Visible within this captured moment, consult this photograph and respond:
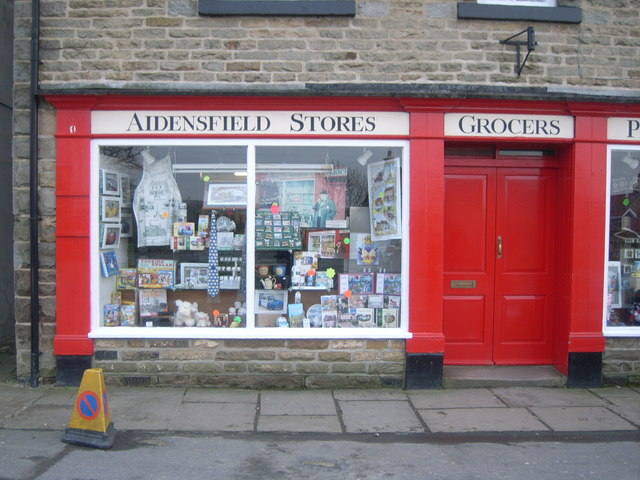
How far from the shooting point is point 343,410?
19.1ft

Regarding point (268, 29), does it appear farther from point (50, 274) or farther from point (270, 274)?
point (50, 274)

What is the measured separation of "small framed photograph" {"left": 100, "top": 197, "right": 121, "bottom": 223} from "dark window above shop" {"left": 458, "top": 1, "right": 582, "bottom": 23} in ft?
13.9

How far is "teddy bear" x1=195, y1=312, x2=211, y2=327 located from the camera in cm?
669

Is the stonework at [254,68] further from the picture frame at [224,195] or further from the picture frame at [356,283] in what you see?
the picture frame at [224,195]

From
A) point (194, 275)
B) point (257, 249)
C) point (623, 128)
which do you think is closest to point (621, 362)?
point (623, 128)

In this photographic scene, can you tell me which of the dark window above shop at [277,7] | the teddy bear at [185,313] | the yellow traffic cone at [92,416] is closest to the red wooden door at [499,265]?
the dark window above shop at [277,7]

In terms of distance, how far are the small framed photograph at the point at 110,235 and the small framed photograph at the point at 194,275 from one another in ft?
2.50

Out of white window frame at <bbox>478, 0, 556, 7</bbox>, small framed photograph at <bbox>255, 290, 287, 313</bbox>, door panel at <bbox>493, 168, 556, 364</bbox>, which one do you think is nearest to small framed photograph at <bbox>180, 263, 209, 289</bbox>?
small framed photograph at <bbox>255, 290, 287, 313</bbox>

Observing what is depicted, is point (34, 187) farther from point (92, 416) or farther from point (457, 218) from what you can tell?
point (457, 218)

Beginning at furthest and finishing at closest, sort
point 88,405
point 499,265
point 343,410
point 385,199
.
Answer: point 499,265
point 385,199
point 343,410
point 88,405

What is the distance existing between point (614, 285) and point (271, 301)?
3939 millimetres

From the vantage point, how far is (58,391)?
20.5 feet

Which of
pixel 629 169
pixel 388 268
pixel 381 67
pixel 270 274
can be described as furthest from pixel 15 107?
pixel 629 169

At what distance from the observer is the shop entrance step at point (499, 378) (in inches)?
258
